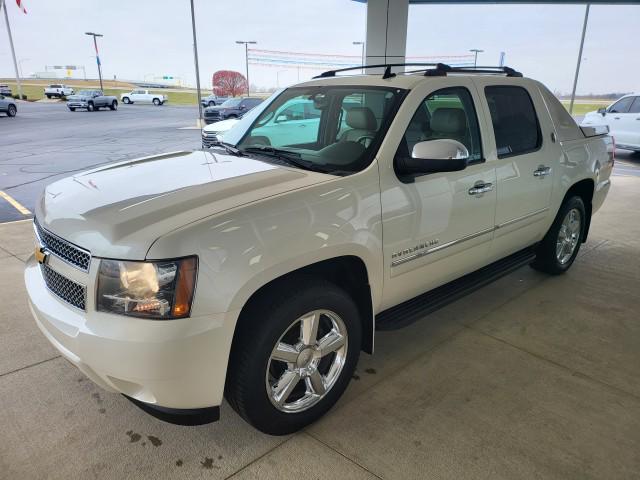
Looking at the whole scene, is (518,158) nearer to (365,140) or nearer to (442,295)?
(442,295)

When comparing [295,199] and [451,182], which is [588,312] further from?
[295,199]

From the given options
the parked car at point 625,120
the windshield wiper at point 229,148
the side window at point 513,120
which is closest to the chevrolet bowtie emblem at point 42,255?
the windshield wiper at point 229,148

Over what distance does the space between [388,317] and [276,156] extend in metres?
1.22

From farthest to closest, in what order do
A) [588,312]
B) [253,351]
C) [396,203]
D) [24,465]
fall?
[588,312]
[396,203]
[24,465]
[253,351]

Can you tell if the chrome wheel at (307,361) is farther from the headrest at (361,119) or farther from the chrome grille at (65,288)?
the headrest at (361,119)

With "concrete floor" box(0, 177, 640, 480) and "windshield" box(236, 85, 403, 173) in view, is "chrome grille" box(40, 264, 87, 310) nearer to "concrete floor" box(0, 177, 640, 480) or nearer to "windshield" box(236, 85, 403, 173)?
"concrete floor" box(0, 177, 640, 480)

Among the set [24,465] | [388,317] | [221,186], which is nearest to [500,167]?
[388,317]

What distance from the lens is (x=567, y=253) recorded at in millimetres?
4801

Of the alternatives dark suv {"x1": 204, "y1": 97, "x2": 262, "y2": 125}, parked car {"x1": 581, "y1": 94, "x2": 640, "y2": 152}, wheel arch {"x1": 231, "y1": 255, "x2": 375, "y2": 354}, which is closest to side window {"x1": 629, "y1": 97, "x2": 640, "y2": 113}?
parked car {"x1": 581, "y1": 94, "x2": 640, "y2": 152}

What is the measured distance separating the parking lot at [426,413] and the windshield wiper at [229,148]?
1.60m

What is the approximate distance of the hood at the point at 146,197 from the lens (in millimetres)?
2027

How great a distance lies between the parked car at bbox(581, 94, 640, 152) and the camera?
502 inches

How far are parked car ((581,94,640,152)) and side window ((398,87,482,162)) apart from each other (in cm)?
1120

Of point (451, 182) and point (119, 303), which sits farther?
point (451, 182)
